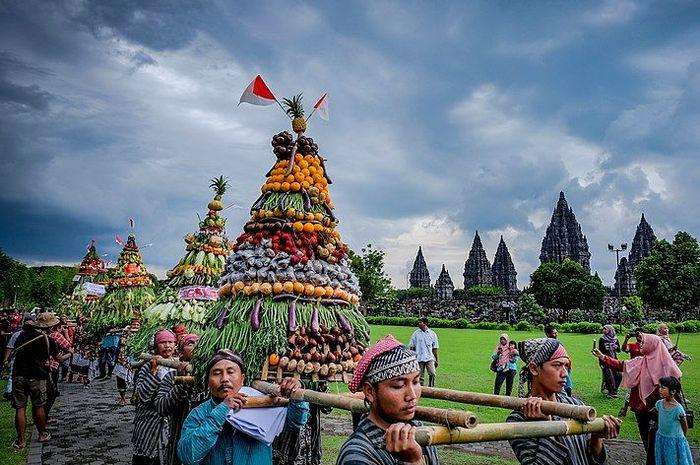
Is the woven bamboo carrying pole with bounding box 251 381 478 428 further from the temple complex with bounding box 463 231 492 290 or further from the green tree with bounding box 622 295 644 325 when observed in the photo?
the temple complex with bounding box 463 231 492 290

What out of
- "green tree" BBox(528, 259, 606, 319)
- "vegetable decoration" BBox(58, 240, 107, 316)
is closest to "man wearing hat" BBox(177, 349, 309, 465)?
"vegetable decoration" BBox(58, 240, 107, 316)

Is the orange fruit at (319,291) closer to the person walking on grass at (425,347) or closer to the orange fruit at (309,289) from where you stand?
the orange fruit at (309,289)

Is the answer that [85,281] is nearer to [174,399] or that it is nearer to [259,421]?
[174,399]

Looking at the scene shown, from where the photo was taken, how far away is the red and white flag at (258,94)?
611cm

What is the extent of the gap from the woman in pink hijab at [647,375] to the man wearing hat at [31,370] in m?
7.66

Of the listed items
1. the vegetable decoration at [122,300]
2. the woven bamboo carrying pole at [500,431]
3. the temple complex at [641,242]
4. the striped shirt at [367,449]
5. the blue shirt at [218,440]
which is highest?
the temple complex at [641,242]

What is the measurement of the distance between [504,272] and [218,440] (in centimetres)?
9277

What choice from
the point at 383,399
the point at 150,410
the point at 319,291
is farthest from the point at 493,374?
the point at 383,399

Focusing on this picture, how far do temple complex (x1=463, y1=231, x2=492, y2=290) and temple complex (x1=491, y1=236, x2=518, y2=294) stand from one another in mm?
2063

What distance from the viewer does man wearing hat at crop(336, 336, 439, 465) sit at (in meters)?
2.05

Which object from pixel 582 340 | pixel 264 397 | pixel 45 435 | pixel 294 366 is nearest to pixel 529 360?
pixel 264 397

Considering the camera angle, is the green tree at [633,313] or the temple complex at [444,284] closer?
the green tree at [633,313]

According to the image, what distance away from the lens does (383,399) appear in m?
2.13

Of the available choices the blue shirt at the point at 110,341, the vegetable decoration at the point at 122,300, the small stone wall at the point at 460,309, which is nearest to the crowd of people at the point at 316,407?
the vegetable decoration at the point at 122,300
